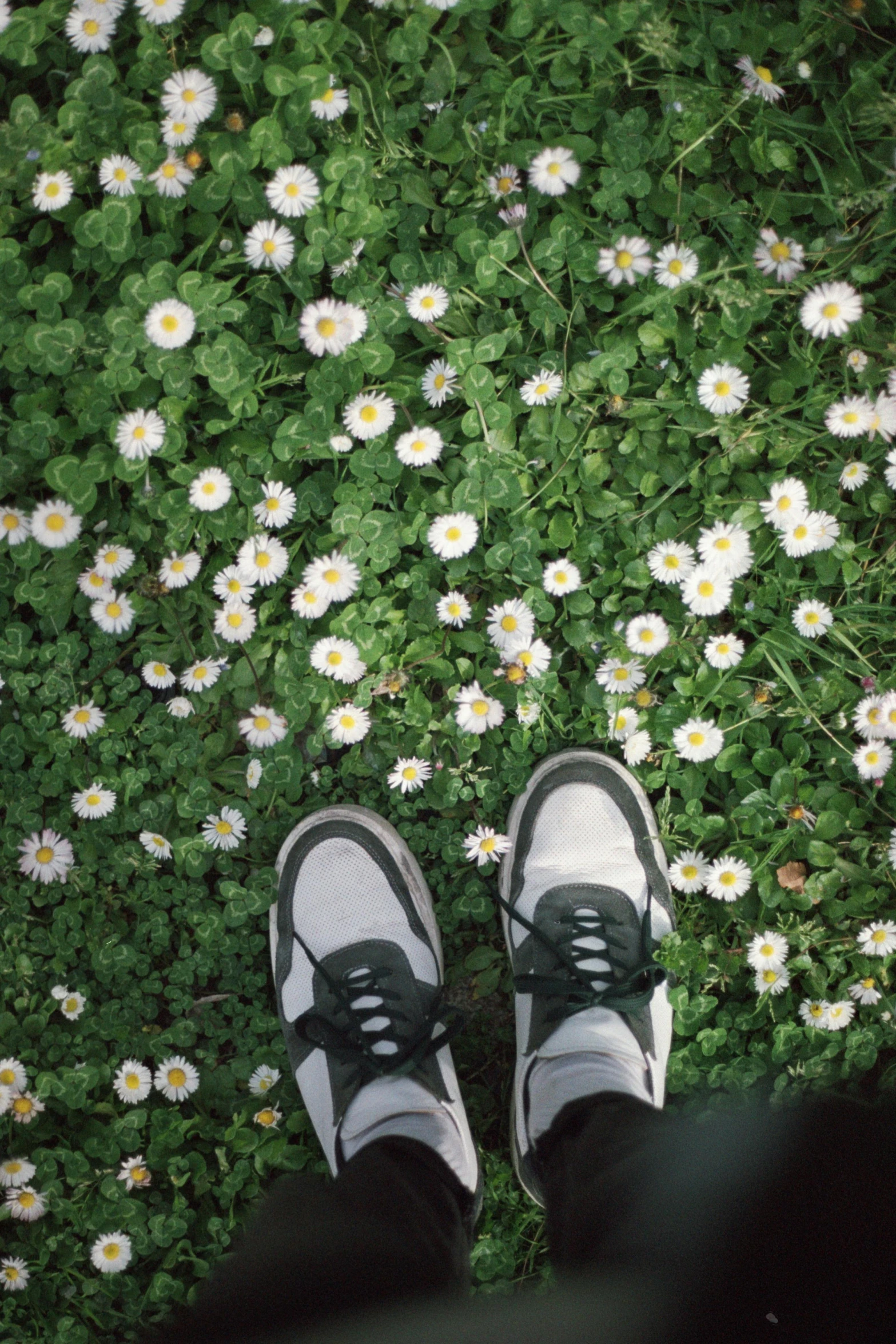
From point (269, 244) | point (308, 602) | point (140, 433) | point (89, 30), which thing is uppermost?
point (89, 30)

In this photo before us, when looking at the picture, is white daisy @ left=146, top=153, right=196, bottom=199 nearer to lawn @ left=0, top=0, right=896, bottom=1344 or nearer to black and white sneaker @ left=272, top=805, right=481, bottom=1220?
lawn @ left=0, top=0, right=896, bottom=1344

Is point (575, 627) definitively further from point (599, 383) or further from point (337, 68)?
point (337, 68)

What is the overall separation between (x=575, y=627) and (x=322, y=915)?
747mm

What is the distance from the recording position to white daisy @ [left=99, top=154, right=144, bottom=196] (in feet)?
4.97

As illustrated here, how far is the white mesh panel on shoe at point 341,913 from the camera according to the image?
167cm

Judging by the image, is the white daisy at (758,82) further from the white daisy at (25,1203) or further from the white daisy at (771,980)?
the white daisy at (25,1203)

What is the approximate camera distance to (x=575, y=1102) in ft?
4.70

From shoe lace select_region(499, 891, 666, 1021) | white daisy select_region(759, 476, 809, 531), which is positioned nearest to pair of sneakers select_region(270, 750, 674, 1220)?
shoe lace select_region(499, 891, 666, 1021)

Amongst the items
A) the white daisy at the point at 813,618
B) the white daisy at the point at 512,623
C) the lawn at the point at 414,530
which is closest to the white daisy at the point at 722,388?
the lawn at the point at 414,530

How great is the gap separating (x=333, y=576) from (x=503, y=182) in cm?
77

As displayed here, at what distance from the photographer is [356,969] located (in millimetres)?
1691

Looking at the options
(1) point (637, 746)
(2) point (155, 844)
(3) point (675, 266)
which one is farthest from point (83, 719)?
(3) point (675, 266)

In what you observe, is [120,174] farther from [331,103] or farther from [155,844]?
[155,844]

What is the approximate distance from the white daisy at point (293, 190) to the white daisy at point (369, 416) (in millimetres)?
344
